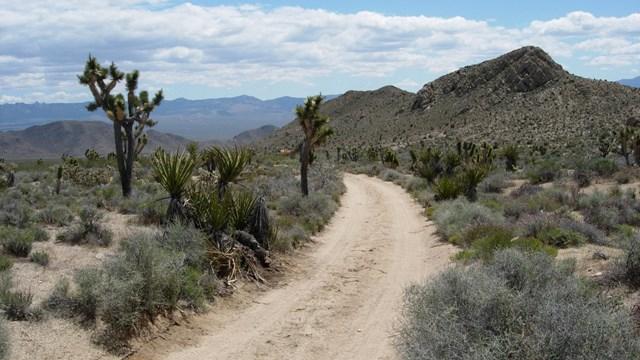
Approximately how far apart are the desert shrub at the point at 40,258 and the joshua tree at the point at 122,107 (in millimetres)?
10651

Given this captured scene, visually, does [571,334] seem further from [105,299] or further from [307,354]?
[105,299]

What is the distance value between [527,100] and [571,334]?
83.7 m

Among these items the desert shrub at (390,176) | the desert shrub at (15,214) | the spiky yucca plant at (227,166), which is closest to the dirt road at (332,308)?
the spiky yucca plant at (227,166)

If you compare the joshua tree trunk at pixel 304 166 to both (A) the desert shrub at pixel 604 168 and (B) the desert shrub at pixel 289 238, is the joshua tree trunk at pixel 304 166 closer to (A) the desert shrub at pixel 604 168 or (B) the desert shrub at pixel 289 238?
(B) the desert shrub at pixel 289 238

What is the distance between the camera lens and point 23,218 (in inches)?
665

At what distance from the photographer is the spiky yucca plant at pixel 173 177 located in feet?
45.0

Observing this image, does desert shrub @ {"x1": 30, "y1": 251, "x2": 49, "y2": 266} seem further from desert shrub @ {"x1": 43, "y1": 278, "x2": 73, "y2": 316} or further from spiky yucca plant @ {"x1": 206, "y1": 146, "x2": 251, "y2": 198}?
spiky yucca plant @ {"x1": 206, "y1": 146, "x2": 251, "y2": 198}

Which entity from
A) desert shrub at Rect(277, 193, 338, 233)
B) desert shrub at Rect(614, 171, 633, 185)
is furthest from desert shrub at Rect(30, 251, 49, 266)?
desert shrub at Rect(614, 171, 633, 185)

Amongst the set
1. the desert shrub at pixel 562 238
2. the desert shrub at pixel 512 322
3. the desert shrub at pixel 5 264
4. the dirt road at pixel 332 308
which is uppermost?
the desert shrub at pixel 512 322

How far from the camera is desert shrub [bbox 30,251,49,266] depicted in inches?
493

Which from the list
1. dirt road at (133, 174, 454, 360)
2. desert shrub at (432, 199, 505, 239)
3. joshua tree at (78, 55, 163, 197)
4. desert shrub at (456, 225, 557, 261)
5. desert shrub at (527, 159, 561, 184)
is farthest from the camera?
desert shrub at (527, 159, 561, 184)

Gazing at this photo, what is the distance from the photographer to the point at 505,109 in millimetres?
84625

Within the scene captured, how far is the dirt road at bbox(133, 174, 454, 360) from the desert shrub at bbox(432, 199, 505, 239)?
21.3 inches

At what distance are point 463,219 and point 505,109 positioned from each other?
71.3 m
